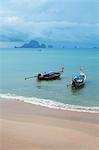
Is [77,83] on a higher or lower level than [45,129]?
lower

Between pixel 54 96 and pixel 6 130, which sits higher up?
pixel 6 130

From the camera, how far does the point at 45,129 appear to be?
223 inches

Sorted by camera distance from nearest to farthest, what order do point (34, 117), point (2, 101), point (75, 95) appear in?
point (34, 117) < point (2, 101) < point (75, 95)

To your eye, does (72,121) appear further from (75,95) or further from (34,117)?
(75,95)

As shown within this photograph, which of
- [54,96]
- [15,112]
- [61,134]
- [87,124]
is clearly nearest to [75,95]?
[54,96]

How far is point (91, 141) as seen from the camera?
5.02m

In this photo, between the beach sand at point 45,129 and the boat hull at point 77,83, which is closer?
the beach sand at point 45,129

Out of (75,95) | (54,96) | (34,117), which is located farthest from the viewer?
(75,95)

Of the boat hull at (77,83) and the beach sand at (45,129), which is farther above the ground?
the beach sand at (45,129)

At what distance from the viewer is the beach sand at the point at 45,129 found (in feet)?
15.2

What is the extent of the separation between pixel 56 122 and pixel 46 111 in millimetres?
1180

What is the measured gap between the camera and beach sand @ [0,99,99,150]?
4.64m

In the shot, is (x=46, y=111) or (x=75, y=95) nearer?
(x=46, y=111)

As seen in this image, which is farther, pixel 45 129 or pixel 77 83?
pixel 77 83
